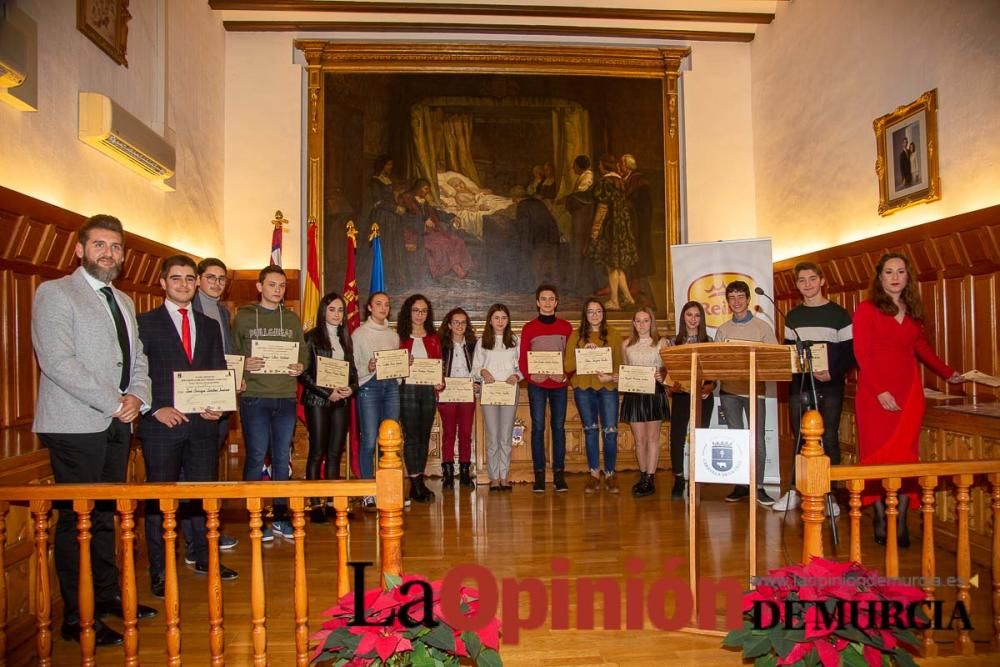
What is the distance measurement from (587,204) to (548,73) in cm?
158

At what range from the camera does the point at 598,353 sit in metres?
5.19

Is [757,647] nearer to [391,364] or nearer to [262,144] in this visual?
[391,364]

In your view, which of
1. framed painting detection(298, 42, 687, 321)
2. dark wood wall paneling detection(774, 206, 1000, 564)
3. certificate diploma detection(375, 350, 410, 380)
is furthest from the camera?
framed painting detection(298, 42, 687, 321)

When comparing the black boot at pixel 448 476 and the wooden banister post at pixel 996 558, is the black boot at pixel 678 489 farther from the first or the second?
the wooden banister post at pixel 996 558

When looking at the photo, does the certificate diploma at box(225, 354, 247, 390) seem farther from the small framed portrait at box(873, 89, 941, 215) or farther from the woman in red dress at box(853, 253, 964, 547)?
the small framed portrait at box(873, 89, 941, 215)

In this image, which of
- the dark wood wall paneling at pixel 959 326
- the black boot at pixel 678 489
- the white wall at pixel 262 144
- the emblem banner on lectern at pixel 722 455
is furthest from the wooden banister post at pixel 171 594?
the white wall at pixel 262 144

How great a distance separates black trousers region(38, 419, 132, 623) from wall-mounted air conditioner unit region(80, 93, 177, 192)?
257 centimetres


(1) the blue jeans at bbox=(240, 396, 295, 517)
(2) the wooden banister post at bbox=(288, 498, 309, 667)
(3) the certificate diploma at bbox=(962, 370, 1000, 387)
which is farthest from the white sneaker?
(2) the wooden banister post at bbox=(288, 498, 309, 667)

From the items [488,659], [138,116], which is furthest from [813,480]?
[138,116]

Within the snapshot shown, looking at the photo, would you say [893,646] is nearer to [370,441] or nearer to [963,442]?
[963,442]

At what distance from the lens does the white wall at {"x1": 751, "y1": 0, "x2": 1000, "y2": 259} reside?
174 inches

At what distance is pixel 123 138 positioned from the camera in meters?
4.68

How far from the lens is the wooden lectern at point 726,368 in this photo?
2732 mm

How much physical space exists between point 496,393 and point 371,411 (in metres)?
0.99
